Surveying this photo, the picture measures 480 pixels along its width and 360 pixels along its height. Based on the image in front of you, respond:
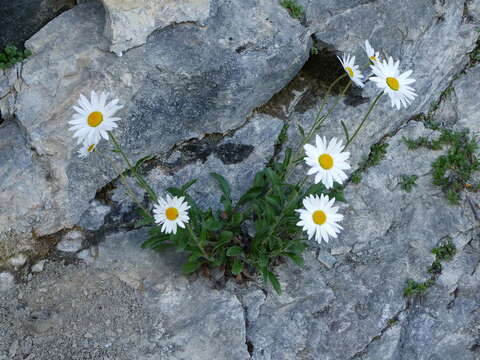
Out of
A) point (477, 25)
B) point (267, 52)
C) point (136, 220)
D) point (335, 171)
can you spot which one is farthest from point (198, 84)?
point (477, 25)

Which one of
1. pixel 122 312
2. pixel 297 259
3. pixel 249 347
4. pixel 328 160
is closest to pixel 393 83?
pixel 328 160

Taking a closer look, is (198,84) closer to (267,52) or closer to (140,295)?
(267,52)

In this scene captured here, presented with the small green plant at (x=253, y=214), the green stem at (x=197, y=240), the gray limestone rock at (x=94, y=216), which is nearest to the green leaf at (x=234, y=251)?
the small green plant at (x=253, y=214)

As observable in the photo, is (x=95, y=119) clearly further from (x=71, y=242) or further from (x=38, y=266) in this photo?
(x=38, y=266)

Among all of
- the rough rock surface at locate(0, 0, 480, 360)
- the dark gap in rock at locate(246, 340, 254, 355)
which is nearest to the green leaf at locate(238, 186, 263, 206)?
the rough rock surface at locate(0, 0, 480, 360)

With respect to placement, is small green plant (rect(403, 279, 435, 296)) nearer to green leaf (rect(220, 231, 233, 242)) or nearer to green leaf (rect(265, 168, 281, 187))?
green leaf (rect(265, 168, 281, 187))

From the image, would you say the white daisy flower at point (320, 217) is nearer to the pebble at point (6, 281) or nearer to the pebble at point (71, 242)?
the pebble at point (71, 242)
